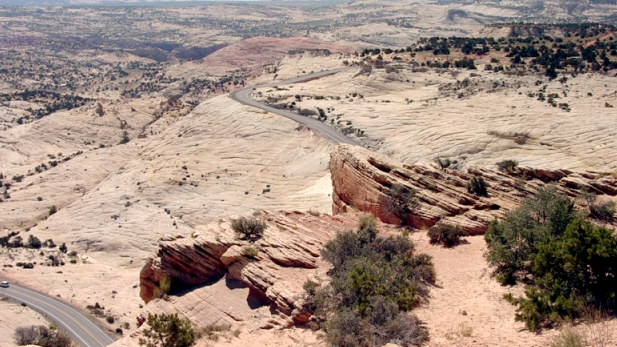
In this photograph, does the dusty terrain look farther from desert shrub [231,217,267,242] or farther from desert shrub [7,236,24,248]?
desert shrub [7,236,24,248]

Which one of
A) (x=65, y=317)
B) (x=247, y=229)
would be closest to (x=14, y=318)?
(x=65, y=317)

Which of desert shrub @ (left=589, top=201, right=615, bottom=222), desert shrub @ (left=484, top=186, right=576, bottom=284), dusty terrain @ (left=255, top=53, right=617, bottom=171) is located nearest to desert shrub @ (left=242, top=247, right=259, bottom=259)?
desert shrub @ (left=484, top=186, right=576, bottom=284)

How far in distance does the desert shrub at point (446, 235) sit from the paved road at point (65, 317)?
20.9 meters

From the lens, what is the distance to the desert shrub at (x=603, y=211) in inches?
768

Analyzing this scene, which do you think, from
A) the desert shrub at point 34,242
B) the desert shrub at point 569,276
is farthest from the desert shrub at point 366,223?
the desert shrub at point 34,242

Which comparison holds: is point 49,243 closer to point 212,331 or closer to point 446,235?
point 212,331

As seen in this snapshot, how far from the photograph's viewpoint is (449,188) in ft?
75.1

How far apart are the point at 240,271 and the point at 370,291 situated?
6124mm

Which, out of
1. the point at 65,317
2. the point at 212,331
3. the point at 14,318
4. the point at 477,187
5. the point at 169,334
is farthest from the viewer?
the point at 65,317

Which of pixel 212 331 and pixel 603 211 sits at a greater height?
pixel 603 211

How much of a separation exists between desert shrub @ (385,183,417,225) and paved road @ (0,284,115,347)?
63.1 feet

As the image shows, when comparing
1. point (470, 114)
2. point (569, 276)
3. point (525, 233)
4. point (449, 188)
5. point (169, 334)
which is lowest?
point (470, 114)

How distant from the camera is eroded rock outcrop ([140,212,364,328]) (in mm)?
17516

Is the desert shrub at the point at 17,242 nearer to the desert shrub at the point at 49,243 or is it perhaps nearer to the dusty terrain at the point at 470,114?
the desert shrub at the point at 49,243
